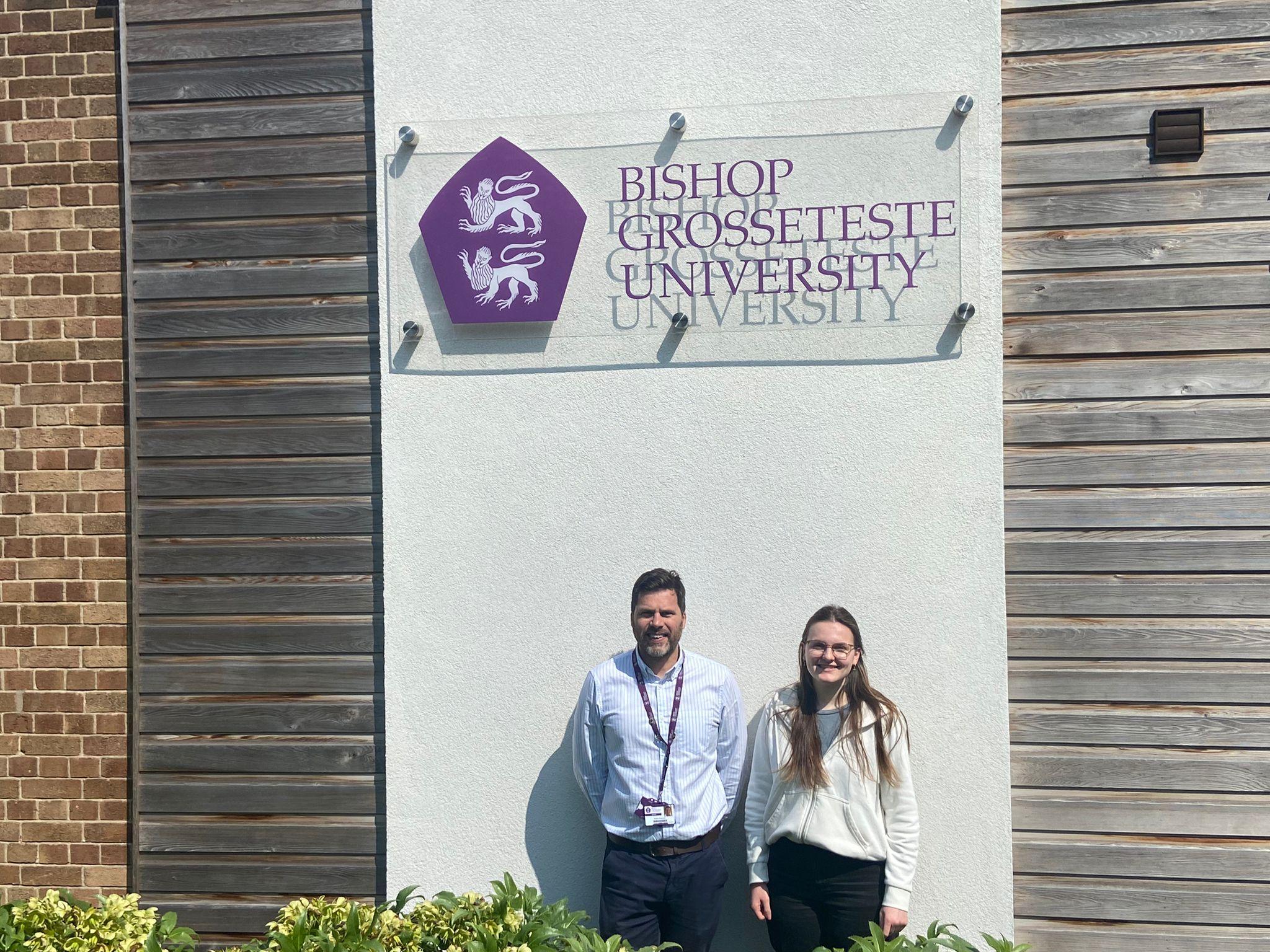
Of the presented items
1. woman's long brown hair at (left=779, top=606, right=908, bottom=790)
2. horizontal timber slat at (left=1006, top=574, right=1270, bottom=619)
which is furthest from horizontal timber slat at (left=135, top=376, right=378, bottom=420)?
horizontal timber slat at (left=1006, top=574, right=1270, bottom=619)

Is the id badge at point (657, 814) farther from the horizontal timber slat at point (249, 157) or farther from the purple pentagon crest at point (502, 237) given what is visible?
the horizontal timber slat at point (249, 157)

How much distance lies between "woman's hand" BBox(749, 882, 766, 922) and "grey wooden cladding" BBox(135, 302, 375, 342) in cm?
264

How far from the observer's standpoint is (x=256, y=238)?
4812 mm

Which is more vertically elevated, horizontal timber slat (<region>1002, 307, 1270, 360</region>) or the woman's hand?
horizontal timber slat (<region>1002, 307, 1270, 360</region>)

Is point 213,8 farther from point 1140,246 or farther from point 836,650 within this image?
point 1140,246

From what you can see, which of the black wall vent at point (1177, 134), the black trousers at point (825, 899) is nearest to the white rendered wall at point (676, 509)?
the black trousers at point (825, 899)

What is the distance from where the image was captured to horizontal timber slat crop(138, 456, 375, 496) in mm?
4742

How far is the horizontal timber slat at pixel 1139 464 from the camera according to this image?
4332mm

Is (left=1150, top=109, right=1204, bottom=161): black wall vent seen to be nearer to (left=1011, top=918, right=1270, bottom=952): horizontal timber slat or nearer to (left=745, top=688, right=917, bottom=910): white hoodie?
(left=745, top=688, right=917, bottom=910): white hoodie

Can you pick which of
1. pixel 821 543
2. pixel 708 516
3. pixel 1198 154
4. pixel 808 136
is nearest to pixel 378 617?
pixel 708 516

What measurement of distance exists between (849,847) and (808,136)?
8.67ft

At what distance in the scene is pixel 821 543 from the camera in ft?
14.7

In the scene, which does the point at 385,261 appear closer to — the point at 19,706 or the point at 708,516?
the point at 708,516

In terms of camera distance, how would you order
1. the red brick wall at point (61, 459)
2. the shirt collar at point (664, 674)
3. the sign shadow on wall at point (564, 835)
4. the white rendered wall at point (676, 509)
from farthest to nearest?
the red brick wall at point (61, 459) < the sign shadow on wall at point (564, 835) < the white rendered wall at point (676, 509) < the shirt collar at point (664, 674)
